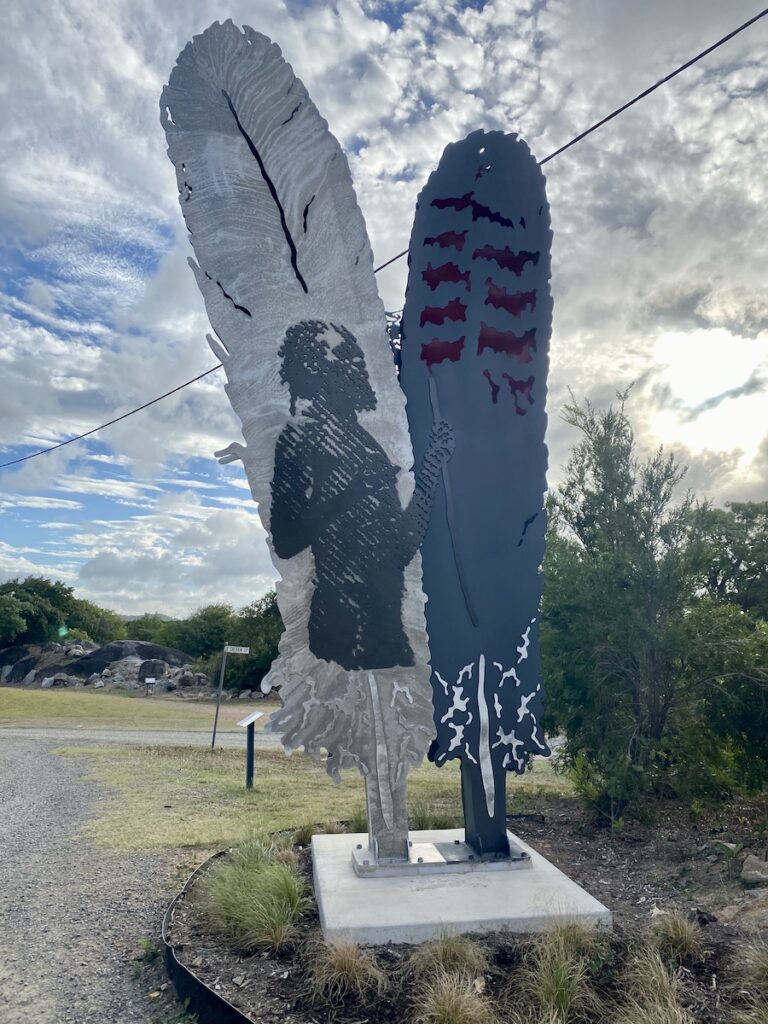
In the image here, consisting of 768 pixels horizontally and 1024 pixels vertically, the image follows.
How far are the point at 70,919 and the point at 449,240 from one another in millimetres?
5194

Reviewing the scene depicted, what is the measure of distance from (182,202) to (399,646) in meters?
3.25

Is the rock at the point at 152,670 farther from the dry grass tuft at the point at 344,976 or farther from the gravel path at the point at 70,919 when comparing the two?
the dry grass tuft at the point at 344,976

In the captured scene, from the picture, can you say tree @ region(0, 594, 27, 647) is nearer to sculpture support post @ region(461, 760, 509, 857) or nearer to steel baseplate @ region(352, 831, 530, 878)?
steel baseplate @ region(352, 831, 530, 878)

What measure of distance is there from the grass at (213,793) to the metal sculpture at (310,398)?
1.80 m

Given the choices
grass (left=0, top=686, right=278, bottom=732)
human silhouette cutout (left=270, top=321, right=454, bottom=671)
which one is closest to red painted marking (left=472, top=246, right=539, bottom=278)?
human silhouette cutout (left=270, top=321, right=454, bottom=671)

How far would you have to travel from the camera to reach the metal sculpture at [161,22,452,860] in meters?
4.73

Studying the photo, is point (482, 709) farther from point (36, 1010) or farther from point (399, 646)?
point (36, 1010)

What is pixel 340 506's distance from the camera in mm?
4766

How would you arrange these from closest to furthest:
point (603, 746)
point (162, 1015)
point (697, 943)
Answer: point (162, 1015) < point (697, 943) < point (603, 746)

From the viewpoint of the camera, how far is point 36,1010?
3.55 meters

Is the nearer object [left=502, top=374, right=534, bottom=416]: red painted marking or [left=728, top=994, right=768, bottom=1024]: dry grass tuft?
[left=728, top=994, right=768, bottom=1024]: dry grass tuft

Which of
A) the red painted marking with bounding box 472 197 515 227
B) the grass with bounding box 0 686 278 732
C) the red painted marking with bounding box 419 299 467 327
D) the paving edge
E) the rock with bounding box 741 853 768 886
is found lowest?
the paving edge

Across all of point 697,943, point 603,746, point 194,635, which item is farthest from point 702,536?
point 194,635

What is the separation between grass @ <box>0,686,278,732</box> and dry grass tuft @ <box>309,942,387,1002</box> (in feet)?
43.8
